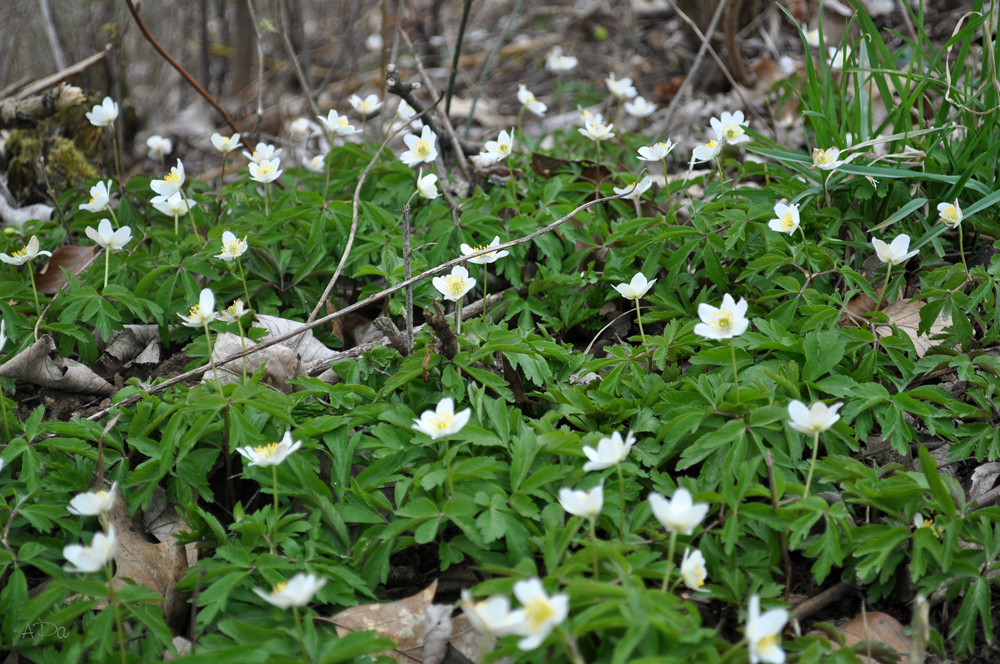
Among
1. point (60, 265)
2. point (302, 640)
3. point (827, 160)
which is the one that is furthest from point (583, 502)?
point (60, 265)

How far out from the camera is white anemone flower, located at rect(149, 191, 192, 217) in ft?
10.0

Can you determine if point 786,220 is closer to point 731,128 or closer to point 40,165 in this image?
point 731,128

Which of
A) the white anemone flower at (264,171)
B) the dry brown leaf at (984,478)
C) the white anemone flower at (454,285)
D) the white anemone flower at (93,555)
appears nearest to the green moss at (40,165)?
the white anemone flower at (264,171)

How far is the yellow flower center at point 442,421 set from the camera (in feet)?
6.34

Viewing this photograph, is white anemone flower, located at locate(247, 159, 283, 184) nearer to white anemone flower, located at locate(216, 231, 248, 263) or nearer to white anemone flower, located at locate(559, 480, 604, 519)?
white anemone flower, located at locate(216, 231, 248, 263)

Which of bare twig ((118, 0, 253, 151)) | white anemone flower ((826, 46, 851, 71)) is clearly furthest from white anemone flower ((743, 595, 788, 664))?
bare twig ((118, 0, 253, 151))

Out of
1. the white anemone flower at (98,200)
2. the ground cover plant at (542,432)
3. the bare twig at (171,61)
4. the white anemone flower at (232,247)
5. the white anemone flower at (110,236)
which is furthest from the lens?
the bare twig at (171,61)

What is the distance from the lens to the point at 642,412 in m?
2.22

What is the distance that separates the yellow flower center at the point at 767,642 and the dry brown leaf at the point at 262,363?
1.77 m

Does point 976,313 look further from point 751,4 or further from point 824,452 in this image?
point 751,4

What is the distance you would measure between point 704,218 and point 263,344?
1739 millimetres

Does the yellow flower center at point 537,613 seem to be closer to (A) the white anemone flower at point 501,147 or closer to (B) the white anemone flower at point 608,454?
(B) the white anemone flower at point 608,454

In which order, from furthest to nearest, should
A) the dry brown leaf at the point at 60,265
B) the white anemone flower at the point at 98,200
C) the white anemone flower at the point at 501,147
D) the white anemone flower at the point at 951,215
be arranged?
the dry brown leaf at the point at 60,265 < the white anemone flower at the point at 501,147 < the white anemone flower at the point at 98,200 < the white anemone flower at the point at 951,215

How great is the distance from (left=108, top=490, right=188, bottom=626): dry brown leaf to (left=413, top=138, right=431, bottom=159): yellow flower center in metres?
1.77
